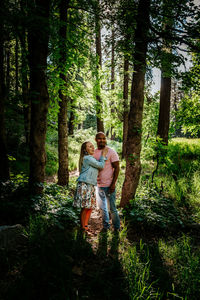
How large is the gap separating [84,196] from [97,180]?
20.2 inches

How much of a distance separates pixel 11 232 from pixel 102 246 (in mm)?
1580

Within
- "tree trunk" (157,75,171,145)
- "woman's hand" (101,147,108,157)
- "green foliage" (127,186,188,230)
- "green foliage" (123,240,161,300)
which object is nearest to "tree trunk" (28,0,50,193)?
"woman's hand" (101,147,108,157)

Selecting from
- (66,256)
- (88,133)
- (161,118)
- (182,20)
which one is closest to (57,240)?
(66,256)

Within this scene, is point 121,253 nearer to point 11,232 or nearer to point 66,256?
point 66,256

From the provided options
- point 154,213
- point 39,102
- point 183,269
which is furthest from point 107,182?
point 39,102

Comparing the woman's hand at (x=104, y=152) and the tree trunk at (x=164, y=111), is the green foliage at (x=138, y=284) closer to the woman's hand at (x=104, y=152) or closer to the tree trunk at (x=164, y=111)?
the woman's hand at (x=104, y=152)

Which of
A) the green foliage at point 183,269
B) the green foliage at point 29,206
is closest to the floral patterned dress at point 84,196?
the green foliage at point 29,206

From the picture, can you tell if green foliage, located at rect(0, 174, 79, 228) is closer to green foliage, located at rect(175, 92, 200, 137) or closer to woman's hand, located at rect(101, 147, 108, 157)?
woman's hand, located at rect(101, 147, 108, 157)

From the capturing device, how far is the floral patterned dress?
3428 millimetres

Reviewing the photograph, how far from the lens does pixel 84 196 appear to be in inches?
136

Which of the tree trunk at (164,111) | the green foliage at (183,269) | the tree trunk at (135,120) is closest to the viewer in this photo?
the green foliage at (183,269)

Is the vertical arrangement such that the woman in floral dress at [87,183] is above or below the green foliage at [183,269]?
above

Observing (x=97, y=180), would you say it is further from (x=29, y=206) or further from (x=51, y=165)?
(x=51, y=165)

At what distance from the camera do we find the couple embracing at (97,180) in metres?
3.45
